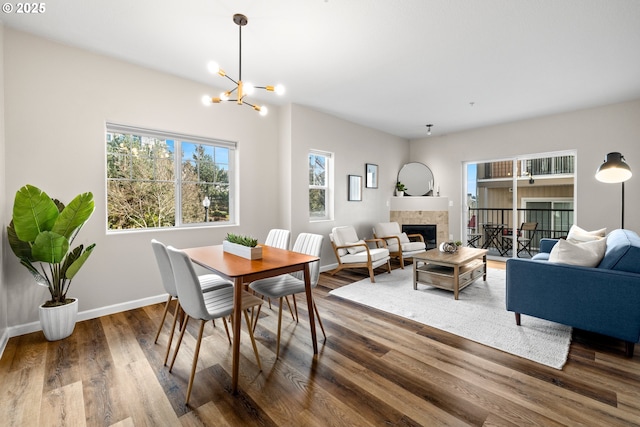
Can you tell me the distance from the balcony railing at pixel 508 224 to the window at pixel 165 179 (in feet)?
17.1

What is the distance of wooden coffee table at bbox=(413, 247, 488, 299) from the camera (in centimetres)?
362

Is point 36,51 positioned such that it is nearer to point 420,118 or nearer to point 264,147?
point 264,147

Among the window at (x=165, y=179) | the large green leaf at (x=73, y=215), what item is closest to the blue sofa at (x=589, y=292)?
the window at (x=165, y=179)

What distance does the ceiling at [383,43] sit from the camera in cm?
229

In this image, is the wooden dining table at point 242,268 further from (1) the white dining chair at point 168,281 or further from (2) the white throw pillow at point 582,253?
(2) the white throw pillow at point 582,253

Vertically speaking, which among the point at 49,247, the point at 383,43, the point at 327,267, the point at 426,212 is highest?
the point at 383,43

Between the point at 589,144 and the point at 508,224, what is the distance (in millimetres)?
2191

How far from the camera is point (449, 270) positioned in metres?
3.94

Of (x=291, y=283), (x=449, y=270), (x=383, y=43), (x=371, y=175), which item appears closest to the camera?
(x=291, y=283)

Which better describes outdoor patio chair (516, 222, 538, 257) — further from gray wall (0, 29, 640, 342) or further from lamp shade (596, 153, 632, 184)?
lamp shade (596, 153, 632, 184)

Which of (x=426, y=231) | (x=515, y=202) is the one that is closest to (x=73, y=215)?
(x=426, y=231)

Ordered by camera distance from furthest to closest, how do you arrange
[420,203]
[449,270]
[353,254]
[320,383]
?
[420,203]
[353,254]
[449,270]
[320,383]

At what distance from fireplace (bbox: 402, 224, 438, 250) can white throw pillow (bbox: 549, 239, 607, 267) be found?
359 centimetres

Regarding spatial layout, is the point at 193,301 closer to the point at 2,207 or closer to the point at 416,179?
the point at 2,207
